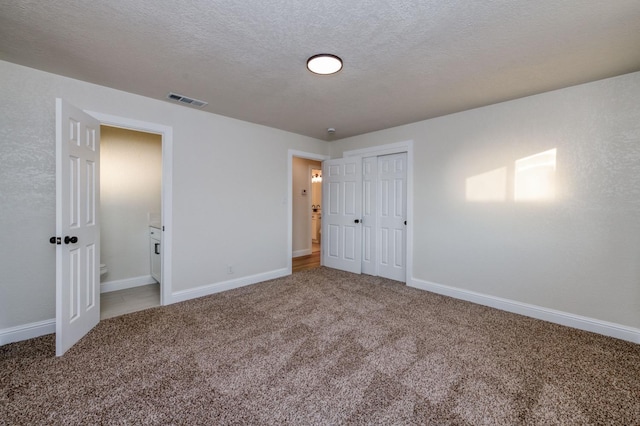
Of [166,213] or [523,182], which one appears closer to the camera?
[523,182]

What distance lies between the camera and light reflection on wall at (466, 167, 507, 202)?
333 centimetres

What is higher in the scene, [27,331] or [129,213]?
[129,213]

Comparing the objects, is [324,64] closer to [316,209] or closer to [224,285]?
[224,285]

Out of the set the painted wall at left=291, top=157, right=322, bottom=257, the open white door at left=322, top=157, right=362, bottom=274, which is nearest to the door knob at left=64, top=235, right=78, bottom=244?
the open white door at left=322, top=157, right=362, bottom=274

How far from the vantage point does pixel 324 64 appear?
7.64 feet

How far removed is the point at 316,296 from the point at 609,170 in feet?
11.4

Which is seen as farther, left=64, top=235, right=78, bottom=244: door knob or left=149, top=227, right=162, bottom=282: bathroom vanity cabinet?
left=149, top=227, right=162, bottom=282: bathroom vanity cabinet

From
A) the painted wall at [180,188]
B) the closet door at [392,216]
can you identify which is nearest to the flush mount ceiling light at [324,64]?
the painted wall at [180,188]

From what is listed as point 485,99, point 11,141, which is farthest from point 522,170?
point 11,141

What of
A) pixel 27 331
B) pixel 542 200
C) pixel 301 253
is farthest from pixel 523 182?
pixel 27 331

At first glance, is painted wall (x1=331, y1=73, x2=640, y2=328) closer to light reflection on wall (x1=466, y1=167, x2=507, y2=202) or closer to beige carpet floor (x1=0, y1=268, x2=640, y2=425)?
light reflection on wall (x1=466, y1=167, x2=507, y2=202)

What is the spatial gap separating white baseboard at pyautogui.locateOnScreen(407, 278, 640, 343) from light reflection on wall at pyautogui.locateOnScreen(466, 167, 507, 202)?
1245mm

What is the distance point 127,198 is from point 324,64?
3.62m

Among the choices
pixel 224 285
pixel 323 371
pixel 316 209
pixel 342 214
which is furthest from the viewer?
pixel 316 209
